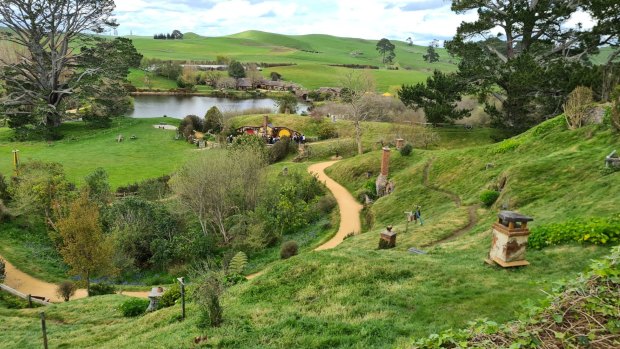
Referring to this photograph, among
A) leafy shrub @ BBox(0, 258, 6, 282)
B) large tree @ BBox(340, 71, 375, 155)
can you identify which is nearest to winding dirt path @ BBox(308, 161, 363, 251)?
large tree @ BBox(340, 71, 375, 155)

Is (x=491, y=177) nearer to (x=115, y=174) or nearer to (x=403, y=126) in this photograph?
(x=403, y=126)

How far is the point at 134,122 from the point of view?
62.5 meters

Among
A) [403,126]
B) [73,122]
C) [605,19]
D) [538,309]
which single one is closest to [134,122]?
[73,122]

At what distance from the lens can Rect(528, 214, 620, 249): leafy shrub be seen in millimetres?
11578

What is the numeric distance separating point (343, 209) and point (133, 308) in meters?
18.3

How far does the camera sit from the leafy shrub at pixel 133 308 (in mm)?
16625

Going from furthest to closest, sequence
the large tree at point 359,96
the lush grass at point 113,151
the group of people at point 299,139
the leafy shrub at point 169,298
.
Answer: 1. the group of people at point 299,139
2. the large tree at point 359,96
3. the lush grass at point 113,151
4. the leafy shrub at point 169,298

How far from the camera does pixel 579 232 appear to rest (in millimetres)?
12133

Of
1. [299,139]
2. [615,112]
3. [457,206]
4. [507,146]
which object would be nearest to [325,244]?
[457,206]

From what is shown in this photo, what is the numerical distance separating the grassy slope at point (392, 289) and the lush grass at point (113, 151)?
2527cm

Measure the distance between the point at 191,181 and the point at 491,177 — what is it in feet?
62.7

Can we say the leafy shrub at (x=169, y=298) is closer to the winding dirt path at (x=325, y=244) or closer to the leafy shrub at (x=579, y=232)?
the winding dirt path at (x=325, y=244)

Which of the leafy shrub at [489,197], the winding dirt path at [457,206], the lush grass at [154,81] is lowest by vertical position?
the winding dirt path at [457,206]

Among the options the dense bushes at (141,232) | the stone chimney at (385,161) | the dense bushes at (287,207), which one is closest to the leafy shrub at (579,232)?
the dense bushes at (287,207)
